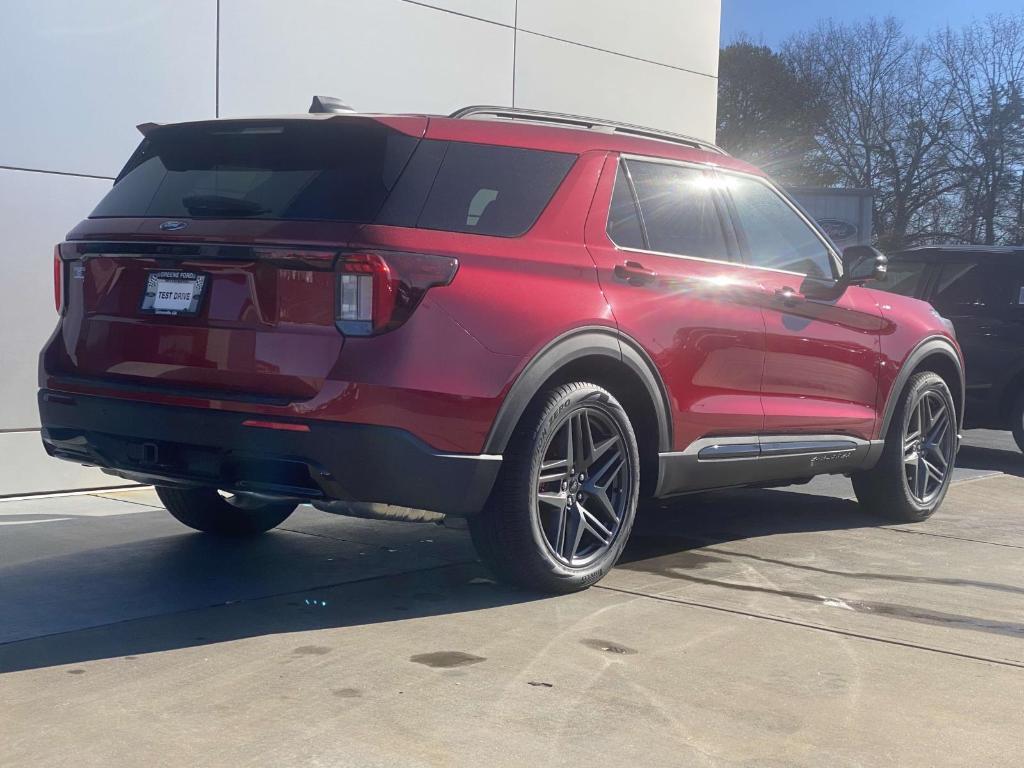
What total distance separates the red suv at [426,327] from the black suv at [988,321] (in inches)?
218

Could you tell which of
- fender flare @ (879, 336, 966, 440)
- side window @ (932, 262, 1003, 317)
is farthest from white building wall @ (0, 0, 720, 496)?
fender flare @ (879, 336, 966, 440)

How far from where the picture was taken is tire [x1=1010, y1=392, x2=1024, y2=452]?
10.8 metres

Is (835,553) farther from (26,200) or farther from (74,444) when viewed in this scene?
(26,200)

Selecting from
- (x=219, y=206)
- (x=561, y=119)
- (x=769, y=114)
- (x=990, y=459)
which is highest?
(x=769, y=114)

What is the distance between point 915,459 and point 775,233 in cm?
179

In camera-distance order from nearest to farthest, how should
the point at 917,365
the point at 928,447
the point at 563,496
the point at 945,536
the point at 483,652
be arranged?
the point at 483,652
the point at 563,496
the point at 945,536
the point at 917,365
the point at 928,447

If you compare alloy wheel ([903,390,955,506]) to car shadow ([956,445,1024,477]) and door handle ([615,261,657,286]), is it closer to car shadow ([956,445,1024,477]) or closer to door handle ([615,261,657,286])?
door handle ([615,261,657,286])

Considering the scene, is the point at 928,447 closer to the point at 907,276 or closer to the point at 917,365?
the point at 917,365

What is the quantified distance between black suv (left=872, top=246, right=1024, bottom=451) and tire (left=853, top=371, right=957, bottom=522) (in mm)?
3400

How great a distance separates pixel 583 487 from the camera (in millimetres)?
5211

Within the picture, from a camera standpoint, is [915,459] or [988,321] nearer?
[915,459]

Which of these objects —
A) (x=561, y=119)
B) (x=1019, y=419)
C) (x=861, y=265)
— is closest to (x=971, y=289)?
(x=1019, y=419)

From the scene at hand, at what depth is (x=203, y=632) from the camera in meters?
4.48

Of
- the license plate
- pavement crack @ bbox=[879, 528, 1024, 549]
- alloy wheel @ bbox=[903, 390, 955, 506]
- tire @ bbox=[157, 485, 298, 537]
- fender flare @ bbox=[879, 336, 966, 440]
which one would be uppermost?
the license plate
